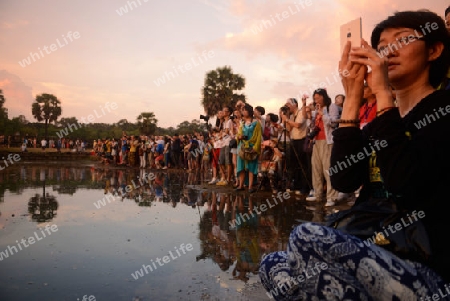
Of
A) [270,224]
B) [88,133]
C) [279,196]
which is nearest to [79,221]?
[270,224]

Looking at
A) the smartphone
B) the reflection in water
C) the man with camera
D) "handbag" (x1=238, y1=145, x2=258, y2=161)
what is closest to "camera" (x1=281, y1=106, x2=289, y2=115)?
the man with camera

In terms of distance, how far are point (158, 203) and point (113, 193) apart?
1914 millimetres

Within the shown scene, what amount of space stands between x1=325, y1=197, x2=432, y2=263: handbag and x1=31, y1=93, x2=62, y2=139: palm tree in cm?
7702

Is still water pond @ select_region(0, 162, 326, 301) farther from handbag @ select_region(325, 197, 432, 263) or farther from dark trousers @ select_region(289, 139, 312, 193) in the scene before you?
handbag @ select_region(325, 197, 432, 263)

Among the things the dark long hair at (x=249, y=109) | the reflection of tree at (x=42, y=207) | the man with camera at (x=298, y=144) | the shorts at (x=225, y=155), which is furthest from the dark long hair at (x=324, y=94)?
the reflection of tree at (x=42, y=207)

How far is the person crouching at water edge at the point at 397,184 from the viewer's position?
1.24 meters

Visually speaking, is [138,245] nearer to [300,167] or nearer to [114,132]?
[300,167]

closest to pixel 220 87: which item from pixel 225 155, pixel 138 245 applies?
pixel 225 155

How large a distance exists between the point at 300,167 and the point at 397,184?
24.2ft

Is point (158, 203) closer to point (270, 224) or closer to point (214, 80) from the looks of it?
point (270, 224)

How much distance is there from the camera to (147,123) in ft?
233

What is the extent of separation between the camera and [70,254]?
360 centimetres

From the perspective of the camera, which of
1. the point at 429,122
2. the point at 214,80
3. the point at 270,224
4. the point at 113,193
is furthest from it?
the point at 214,80

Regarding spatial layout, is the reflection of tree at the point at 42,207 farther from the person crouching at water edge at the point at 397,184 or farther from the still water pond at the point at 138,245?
the person crouching at water edge at the point at 397,184
